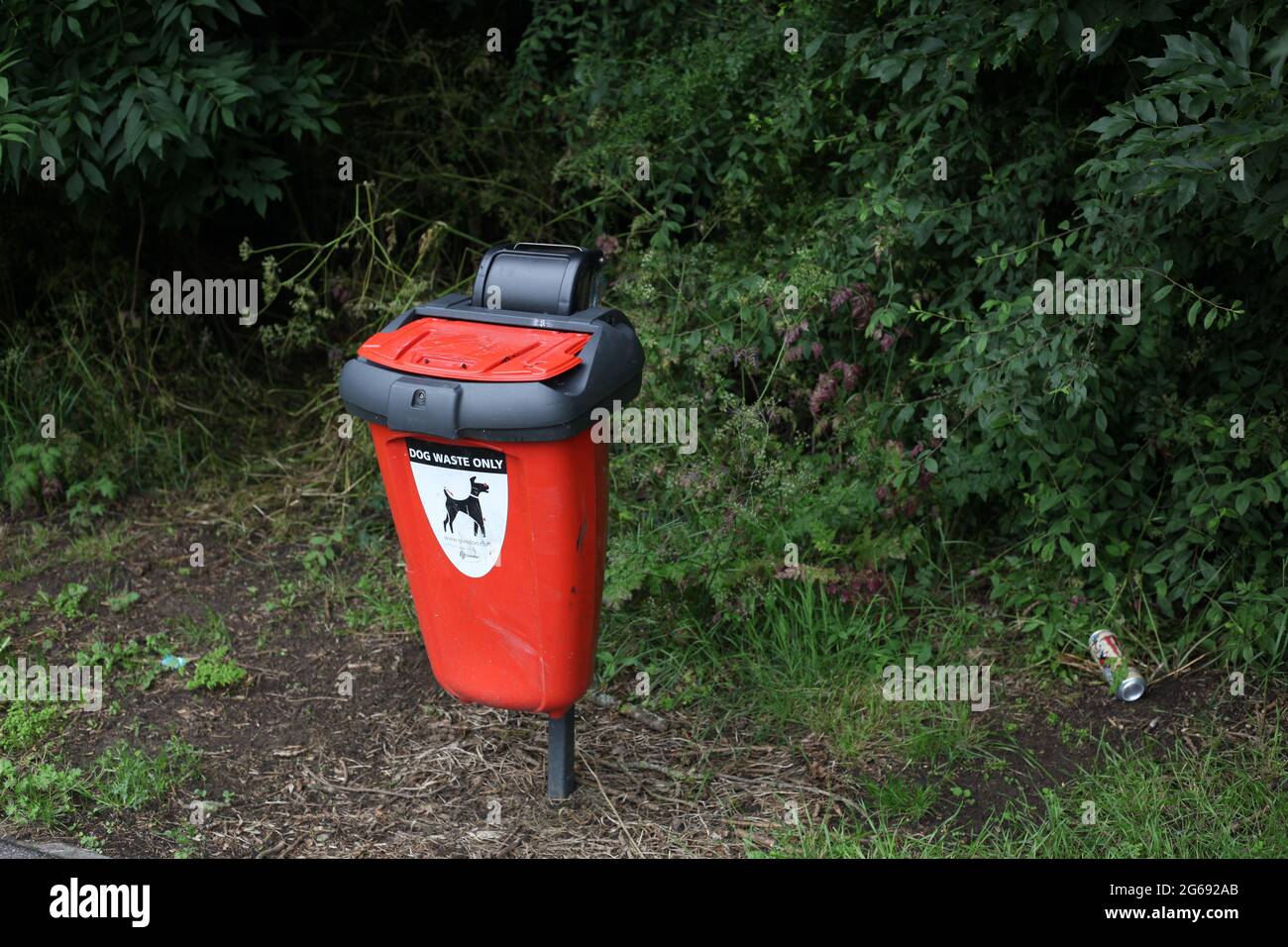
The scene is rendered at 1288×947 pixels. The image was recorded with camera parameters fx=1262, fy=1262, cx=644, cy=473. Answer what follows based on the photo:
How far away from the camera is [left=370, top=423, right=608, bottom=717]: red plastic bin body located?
9.63ft

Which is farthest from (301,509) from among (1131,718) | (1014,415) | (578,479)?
(1131,718)

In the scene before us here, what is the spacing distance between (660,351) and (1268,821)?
236 cm

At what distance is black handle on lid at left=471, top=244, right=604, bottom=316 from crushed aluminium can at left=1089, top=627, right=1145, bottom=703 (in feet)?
6.45

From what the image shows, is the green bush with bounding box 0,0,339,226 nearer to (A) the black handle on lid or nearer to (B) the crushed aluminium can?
(A) the black handle on lid

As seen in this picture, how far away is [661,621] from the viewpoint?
4129mm

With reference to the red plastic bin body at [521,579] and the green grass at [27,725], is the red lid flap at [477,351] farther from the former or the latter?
the green grass at [27,725]

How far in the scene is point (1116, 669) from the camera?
3.86 meters

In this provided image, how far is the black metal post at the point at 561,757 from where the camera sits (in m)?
3.44

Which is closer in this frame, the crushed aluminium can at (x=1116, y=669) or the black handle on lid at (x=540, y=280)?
the black handle on lid at (x=540, y=280)

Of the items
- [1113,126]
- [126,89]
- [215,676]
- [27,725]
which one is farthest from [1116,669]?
[126,89]
